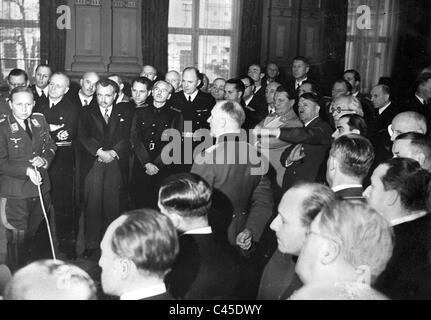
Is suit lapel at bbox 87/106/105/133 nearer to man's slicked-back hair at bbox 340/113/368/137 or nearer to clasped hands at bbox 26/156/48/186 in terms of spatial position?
clasped hands at bbox 26/156/48/186

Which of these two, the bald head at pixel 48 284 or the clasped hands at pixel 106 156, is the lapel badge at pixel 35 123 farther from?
the bald head at pixel 48 284

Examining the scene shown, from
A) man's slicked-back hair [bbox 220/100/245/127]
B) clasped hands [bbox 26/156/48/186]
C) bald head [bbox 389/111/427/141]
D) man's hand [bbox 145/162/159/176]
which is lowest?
man's hand [bbox 145/162/159/176]

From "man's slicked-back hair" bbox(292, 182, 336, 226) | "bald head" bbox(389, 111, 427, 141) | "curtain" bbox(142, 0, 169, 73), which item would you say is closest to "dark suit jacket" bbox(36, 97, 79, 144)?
"bald head" bbox(389, 111, 427, 141)

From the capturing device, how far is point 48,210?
140 inches

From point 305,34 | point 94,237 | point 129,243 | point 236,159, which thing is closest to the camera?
point 129,243

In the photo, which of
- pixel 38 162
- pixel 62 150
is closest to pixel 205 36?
pixel 62 150

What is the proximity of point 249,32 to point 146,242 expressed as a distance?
7050 millimetres

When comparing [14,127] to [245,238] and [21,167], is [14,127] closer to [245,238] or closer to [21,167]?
[21,167]

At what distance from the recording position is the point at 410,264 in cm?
188

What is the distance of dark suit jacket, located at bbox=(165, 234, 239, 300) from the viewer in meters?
1.84

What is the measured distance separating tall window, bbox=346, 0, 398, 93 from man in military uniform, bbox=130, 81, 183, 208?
4785 mm
